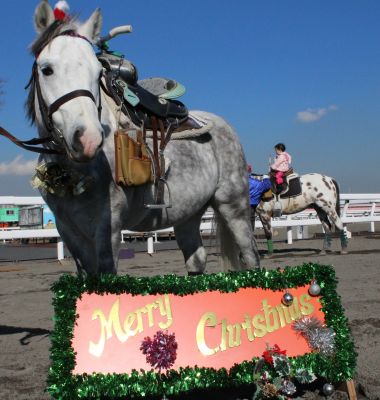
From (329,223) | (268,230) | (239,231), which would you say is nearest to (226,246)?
(239,231)

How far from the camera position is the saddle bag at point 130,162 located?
369 centimetres

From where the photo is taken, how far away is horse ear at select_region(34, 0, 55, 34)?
3.54m

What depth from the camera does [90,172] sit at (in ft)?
11.8

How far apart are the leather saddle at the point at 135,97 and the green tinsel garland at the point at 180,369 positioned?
1.56 metres

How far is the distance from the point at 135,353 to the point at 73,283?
50 cm

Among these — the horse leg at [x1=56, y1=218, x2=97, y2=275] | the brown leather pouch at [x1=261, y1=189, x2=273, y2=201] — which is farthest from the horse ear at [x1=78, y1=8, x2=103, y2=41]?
the brown leather pouch at [x1=261, y1=189, x2=273, y2=201]

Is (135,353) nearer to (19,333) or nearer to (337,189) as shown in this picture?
(19,333)

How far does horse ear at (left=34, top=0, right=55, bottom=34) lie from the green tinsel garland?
5.53 feet

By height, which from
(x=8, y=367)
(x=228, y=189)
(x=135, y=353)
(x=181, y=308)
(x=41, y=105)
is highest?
(x=41, y=105)

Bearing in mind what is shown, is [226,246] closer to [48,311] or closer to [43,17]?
[48,311]

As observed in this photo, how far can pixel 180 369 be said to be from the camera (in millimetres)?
2943

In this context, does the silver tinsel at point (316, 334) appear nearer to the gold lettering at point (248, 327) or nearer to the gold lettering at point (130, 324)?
the gold lettering at point (248, 327)

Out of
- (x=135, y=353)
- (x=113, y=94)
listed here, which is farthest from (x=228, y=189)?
(x=135, y=353)

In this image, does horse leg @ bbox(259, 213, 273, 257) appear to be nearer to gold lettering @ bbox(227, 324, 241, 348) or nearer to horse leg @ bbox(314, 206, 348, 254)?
horse leg @ bbox(314, 206, 348, 254)
